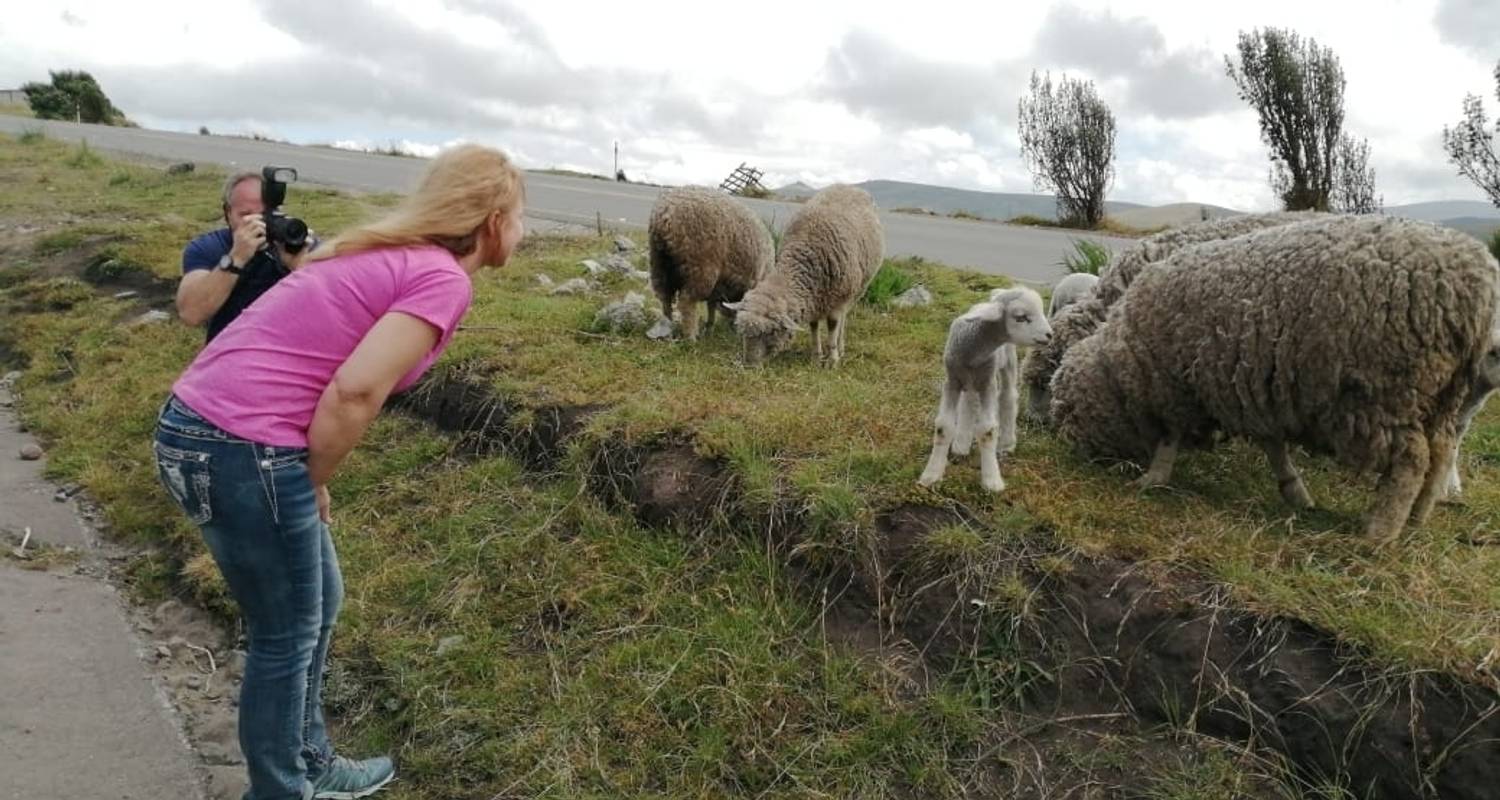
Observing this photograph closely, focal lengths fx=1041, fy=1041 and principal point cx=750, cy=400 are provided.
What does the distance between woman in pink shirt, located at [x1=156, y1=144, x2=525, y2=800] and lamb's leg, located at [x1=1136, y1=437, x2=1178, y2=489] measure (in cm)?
299

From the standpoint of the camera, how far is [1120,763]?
3262 millimetres

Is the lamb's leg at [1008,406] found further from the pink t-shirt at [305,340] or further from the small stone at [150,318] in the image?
the small stone at [150,318]

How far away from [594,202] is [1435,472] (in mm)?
16047

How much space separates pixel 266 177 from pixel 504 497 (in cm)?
209

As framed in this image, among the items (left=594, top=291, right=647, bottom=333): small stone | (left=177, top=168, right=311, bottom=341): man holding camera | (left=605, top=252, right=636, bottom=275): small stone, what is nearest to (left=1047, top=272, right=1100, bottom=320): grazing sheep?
(left=594, top=291, right=647, bottom=333): small stone

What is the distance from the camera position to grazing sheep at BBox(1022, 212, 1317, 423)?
520cm

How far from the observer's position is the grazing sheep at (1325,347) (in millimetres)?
3539

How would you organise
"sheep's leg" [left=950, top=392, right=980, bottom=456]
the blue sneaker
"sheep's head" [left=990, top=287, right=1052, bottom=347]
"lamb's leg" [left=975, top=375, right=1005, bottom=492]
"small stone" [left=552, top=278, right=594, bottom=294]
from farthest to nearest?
"small stone" [left=552, top=278, right=594, bottom=294], "sheep's leg" [left=950, top=392, right=980, bottom=456], "lamb's leg" [left=975, top=375, right=1005, bottom=492], "sheep's head" [left=990, top=287, right=1052, bottom=347], the blue sneaker

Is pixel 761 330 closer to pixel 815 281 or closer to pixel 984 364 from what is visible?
pixel 815 281

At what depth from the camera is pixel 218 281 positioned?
3.53m

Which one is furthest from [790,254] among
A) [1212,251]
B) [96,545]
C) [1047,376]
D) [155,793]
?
[155,793]

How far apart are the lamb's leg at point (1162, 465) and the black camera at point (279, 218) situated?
3460mm

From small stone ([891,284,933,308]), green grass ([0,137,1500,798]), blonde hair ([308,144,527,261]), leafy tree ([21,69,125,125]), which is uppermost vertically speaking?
leafy tree ([21,69,125,125])

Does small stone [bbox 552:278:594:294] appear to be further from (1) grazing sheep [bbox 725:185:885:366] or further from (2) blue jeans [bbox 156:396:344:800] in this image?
(2) blue jeans [bbox 156:396:344:800]
